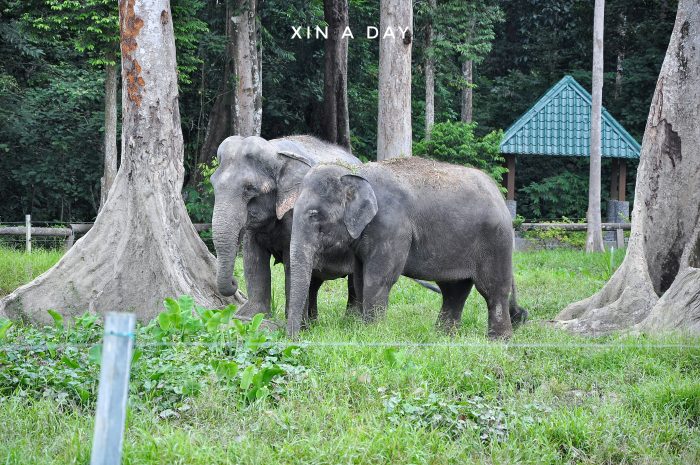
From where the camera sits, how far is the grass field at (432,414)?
5.79 meters

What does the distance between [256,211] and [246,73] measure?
10.6m

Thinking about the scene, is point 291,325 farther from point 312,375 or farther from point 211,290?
point 211,290

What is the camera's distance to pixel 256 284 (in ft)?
32.7

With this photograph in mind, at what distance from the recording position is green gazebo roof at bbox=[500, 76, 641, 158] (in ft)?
87.4

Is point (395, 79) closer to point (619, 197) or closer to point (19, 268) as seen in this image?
point (19, 268)

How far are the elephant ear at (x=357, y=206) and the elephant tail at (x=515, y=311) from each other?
1989 mm

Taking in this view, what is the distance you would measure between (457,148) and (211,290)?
12.5 meters

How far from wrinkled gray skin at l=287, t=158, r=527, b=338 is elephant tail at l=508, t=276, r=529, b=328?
0.05ft

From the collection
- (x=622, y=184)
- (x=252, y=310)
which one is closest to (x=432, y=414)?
(x=252, y=310)

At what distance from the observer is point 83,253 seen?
10133 mm

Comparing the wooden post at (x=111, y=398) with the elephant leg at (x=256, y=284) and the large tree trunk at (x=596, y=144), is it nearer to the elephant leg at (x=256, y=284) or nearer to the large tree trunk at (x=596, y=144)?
the elephant leg at (x=256, y=284)

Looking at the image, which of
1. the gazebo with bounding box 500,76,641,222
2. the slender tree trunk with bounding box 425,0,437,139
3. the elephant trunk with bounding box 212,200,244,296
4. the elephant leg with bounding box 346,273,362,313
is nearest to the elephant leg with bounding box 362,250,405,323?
the elephant leg with bounding box 346,273,362,313

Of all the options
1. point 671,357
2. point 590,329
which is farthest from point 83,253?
point 671,357

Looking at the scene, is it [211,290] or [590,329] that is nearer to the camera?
[590,329]
